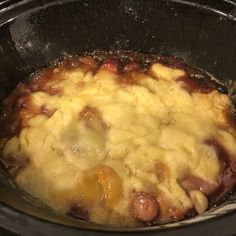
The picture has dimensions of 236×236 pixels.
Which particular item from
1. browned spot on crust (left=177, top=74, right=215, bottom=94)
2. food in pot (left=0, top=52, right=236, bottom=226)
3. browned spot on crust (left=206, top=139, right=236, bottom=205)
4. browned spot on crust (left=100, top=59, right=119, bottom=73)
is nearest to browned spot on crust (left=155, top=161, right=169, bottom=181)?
food in pot (left=0, top=52, right=236, bottom=226)

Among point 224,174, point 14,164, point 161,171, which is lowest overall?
point 224,174

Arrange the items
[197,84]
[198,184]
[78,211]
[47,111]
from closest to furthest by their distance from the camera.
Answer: [78,211]
[198,184]
[47,111]
[197,84]

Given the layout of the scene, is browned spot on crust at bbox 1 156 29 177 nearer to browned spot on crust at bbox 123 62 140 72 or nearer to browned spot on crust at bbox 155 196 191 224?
browned spot on crust at bbox 155 196 191 224

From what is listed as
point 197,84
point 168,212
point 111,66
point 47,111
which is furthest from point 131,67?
point 168,212

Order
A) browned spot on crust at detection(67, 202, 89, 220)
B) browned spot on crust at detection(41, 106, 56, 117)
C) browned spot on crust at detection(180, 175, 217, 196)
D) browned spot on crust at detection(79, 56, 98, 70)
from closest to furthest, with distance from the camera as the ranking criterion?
browned spot on crust at detection(67, 202, 89, 220)
browned spot on crust at detection(180, 175, 217, 196)
browned spot on crust at detection(41, 106, 56, 117)
browned spot on crust at detection(79, 56, 98, 70)

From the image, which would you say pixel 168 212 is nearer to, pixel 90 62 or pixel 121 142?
pixel 121 142

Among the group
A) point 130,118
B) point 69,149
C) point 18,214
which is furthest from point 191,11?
point 18,214

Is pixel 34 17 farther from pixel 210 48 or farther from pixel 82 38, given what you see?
pixel 210 48
